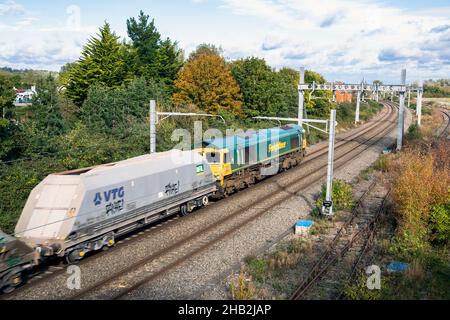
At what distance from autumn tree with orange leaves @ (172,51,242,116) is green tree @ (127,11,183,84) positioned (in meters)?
6.18

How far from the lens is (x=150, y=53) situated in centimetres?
5041

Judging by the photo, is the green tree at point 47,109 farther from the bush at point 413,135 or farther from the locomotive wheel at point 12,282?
the bush at point 413,135

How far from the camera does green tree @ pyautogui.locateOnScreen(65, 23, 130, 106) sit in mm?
39375

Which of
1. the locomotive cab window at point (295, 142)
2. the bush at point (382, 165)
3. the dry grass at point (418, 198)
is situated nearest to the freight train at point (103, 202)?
the dry grass at point (418, 198)

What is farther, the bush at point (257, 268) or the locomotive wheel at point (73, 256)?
the locomotive wheel at point (73, 256)

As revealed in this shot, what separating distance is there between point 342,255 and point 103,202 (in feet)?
28.2

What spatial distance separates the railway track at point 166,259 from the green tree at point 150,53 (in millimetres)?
28201

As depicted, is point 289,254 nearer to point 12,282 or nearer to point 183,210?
point 183,210

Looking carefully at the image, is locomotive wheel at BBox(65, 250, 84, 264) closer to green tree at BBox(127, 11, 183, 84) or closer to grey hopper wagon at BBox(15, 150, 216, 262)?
grey hopper wagon at BBox(15, 150, 216, 262)

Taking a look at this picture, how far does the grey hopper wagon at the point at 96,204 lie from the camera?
46.2 feet
